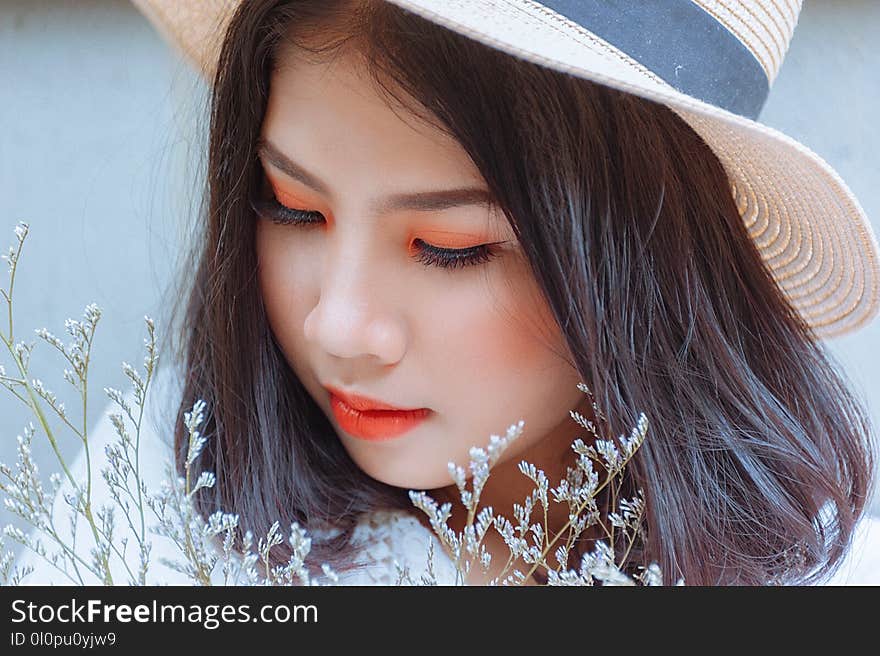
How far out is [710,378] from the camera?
3.54 ft

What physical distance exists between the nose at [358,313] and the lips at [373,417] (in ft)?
0.32

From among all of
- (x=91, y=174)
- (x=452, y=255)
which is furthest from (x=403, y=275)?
(x=91, y=174)

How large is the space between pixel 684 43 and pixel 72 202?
1.48 meters

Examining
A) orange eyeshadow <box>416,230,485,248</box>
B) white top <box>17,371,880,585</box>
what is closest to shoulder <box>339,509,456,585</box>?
white top <box>17,371,880,585</box>

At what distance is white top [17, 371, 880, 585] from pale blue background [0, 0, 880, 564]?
578 mm

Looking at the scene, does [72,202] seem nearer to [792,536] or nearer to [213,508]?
[213,508]

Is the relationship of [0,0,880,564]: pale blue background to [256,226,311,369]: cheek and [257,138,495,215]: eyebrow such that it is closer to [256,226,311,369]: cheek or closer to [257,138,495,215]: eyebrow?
[256,226,311,369]: cheek

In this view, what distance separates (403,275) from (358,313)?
6cm

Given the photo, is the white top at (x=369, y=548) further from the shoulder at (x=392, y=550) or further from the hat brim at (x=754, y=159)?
the hat brim at (x=754, y=159)

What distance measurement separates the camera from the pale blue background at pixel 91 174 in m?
1.91

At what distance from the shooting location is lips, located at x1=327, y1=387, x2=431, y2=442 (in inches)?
41.0

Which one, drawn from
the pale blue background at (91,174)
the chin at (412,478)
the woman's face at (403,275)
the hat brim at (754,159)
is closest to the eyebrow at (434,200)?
the woman's face at (403,275)
